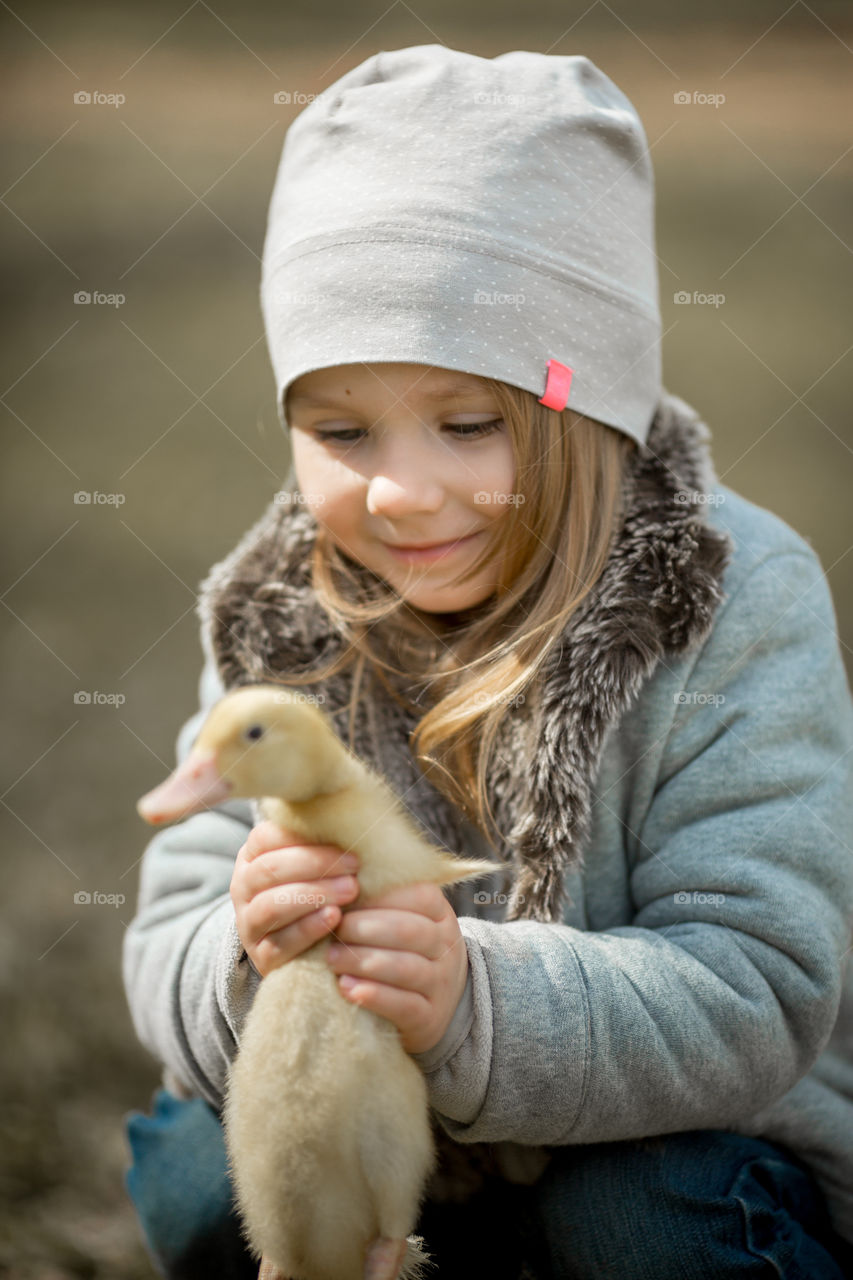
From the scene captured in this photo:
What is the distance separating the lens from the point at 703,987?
1223mm

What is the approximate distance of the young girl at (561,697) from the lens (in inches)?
48.9

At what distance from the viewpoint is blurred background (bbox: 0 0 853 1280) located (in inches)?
129

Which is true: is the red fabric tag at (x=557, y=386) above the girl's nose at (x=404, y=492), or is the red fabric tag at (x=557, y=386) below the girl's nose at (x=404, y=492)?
above

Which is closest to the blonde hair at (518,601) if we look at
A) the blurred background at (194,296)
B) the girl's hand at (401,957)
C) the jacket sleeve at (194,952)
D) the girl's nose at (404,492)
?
the girl's nose at (404,492)

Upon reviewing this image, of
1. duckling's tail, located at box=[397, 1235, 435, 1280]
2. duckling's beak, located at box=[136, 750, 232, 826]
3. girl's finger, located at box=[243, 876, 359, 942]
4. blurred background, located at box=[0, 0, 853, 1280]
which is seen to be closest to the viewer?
duckling's beak, located at box=[136, 750, 232, 826]

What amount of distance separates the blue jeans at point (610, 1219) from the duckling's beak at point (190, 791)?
2.49 ft

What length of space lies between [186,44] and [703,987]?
4.24m

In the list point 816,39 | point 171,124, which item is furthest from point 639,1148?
point 171,124

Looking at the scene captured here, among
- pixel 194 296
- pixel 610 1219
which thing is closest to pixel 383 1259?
pixel 610 1219

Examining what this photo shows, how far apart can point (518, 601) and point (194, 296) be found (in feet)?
12.5

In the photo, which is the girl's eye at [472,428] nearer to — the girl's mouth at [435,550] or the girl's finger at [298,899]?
the girl's mouth at [435,550]

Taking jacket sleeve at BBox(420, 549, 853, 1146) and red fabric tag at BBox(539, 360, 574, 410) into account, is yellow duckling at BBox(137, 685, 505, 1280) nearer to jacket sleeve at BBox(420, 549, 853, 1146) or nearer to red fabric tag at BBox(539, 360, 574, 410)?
jacket sleeve at BBox(420, 549, 853, 1146)

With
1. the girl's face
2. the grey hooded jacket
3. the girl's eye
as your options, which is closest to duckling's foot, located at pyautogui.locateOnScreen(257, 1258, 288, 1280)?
the grey hooded jacket

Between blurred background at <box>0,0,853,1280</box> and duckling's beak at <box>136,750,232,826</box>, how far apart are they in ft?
6.04
